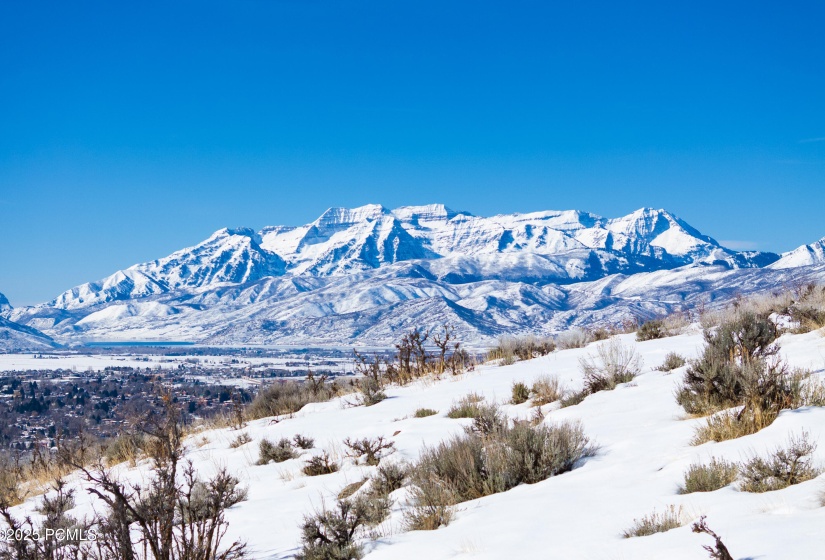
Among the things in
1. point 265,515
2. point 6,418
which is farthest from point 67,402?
point 265,515

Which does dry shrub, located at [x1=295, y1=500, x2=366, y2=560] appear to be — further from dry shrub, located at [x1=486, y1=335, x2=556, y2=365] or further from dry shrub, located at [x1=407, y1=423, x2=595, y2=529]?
dry shrub, located at [x1=486, y1=335, x2=556, y2=365]

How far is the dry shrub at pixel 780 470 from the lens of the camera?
Result: 4.40 m

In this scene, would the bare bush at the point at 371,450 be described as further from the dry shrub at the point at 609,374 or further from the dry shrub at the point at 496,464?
the dry shrub at the point at 609,374

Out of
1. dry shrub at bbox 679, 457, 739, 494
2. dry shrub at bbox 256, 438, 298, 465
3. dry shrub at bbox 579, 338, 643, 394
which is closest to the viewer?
dry shrub at bbox 679, 457, 739, 494

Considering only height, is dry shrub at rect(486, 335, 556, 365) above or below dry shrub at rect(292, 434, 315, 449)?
above

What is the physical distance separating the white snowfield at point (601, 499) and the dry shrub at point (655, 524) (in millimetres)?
60

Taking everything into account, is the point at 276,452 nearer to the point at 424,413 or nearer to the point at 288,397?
the point at 424,413

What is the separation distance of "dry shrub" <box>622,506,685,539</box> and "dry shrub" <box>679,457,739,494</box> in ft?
1.64

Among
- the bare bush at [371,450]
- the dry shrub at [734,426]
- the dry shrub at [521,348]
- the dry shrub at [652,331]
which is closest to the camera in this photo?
the dry shrub at [734,426]

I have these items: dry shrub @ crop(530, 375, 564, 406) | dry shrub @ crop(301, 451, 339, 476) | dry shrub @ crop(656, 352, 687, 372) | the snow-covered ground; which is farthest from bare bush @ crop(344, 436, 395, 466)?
the snow-covered ground

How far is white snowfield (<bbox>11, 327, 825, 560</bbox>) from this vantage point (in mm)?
3803

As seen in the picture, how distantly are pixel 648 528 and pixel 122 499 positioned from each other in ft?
10.6

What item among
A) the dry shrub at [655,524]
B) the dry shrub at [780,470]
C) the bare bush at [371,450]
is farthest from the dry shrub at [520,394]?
the dry shrub at [655,524]

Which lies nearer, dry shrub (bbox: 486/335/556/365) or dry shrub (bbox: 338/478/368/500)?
dry shrub (bbox: 338/478/368/500)
